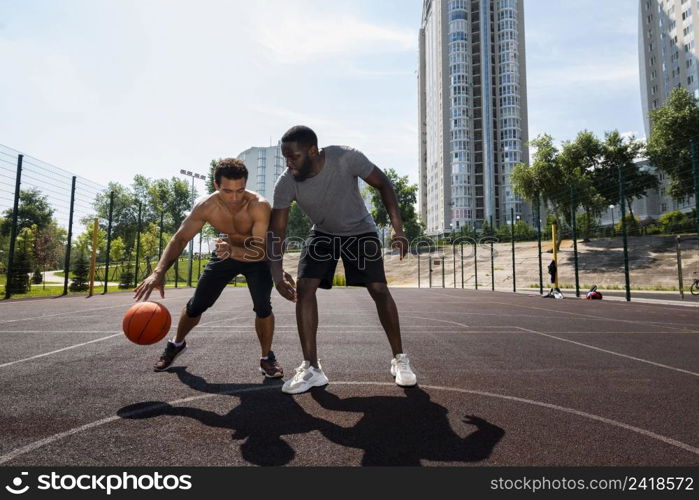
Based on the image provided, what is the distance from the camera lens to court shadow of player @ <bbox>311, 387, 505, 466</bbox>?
2064 mm

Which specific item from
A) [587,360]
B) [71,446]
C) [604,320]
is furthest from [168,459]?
[604,320]

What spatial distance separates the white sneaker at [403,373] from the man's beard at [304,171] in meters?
1.76

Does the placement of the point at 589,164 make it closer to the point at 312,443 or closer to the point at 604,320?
the point at 604,320

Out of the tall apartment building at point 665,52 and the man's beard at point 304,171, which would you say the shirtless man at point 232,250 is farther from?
the tall apartment building at point 665,52

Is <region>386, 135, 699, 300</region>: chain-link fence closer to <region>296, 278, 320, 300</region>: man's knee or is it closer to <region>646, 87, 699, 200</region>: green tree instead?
<region>646, 87, 699, 200</region>: green tree

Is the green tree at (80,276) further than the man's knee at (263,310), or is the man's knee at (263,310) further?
the green tree at (80,276)

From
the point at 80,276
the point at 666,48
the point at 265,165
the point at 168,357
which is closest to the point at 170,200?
the point at 80,276

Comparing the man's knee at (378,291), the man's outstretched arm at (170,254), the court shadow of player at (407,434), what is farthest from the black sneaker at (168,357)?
the man's knee at (378,291)

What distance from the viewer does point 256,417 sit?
2650 millimetres

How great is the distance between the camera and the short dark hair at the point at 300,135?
3377 mm

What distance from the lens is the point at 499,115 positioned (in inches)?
3290

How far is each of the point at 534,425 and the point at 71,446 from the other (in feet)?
8.54

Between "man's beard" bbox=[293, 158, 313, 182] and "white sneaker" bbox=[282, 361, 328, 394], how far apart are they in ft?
5.09

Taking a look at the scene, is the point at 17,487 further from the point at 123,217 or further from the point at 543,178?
the point at 123,217
